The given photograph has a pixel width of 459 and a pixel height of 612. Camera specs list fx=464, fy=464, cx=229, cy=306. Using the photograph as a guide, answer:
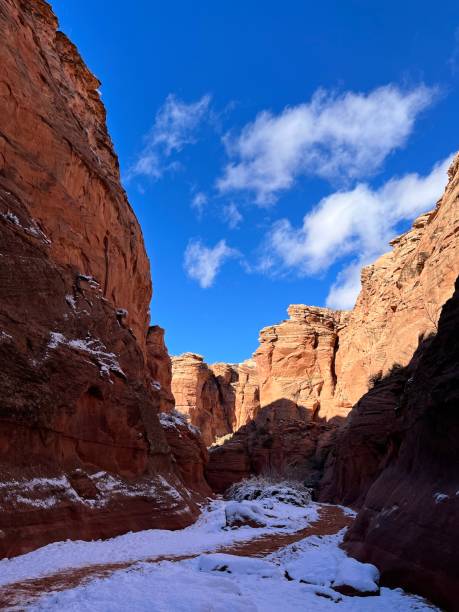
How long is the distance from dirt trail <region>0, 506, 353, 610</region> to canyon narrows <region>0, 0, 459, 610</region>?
284 mm

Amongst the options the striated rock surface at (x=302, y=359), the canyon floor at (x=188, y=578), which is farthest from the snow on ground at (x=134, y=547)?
the striated rock surface at (x=302, y=359)

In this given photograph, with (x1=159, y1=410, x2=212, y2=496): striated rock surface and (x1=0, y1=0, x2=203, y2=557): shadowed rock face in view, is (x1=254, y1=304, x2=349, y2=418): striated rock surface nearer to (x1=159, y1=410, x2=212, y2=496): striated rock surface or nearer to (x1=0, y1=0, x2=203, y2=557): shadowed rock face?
(x1=159, y1=410, x2=212, y2=496): striated rock surface

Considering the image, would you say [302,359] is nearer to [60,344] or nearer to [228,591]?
[60,344]

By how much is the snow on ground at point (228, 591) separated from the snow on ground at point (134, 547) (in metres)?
1.85

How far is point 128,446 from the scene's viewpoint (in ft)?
59.2

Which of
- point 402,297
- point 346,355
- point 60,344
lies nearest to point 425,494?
point 60,344

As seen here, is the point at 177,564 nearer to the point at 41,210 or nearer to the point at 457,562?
the point at 457,562

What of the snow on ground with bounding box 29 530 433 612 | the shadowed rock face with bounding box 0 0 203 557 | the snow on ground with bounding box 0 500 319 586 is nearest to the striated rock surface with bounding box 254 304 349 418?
the snow on ground with bounding box 0 500 319 586

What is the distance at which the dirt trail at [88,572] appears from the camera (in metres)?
8.41

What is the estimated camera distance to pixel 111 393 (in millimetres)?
17406

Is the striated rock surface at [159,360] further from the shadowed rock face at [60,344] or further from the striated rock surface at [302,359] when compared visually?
the striated rock surface at [302,359]

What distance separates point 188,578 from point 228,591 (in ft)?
3.47

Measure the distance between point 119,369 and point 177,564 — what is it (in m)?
8.02

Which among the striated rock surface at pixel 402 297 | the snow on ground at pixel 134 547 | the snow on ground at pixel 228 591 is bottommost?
the snow on ground at pixel 228 591
